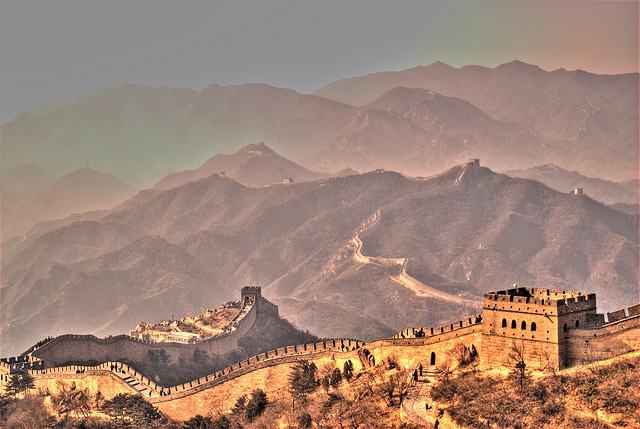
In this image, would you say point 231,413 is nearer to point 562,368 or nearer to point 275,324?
point 562,368

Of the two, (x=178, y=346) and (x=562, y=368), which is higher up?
(x=178, y=346)

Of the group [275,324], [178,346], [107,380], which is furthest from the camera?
[275,324]

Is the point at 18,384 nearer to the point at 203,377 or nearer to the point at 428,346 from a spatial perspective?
the point at 203,377

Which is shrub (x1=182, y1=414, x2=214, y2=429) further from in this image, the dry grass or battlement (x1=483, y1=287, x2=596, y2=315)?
battlement (x1=483, y1=287, x2=596, y2=315)

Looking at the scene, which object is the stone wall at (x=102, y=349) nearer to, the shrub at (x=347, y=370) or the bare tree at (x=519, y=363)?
the shrub at (x=347, y=370)

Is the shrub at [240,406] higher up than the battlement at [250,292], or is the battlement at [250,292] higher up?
the battlement at [250,292]

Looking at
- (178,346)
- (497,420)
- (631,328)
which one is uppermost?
(178,346)

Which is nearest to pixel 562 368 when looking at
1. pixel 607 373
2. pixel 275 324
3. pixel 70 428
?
pixel 607 373

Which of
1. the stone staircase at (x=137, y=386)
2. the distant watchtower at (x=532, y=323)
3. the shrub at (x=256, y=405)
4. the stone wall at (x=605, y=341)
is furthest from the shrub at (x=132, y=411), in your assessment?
the stone wall at (x=605, y=341)
